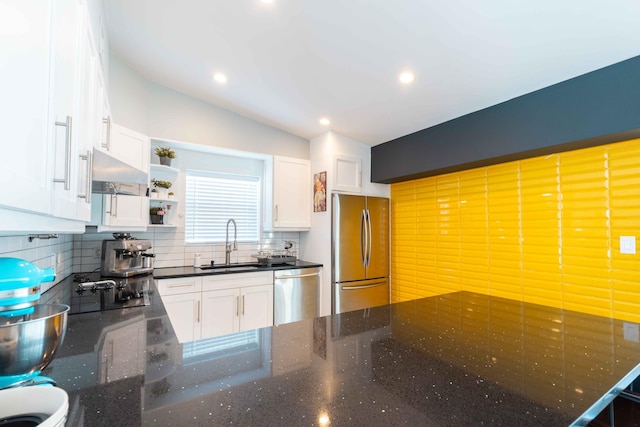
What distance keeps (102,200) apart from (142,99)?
1.30m

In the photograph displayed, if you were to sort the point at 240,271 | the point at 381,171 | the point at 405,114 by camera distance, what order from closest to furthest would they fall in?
1. the point at 405,114
2. the point at 240,271
3. the point at 381,171

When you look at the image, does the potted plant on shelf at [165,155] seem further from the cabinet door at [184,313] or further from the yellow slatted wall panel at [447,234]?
the yellow slatted wall panel at [447,234]

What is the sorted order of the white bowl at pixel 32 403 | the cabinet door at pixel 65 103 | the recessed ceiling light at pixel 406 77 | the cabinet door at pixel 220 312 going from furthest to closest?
1. the cabinet door at pixel 220 312
2. the recessed ceiling light at pixel 406 77
3. the cabinet door at pixel 65 103
4. the white bowl at pixel 32 403

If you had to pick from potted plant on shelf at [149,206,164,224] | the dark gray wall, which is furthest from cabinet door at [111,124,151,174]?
the dark gray wall

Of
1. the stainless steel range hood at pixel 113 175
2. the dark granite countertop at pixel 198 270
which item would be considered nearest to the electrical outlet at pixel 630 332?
the stainless steel range hood at pixel 113 175

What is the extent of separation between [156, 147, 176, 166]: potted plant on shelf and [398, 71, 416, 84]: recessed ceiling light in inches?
96.6

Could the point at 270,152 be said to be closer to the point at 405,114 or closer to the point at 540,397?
the point at 405,114

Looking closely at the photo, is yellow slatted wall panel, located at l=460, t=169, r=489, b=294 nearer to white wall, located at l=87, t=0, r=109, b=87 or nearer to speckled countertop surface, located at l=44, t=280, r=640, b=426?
speckled countertop surface, located at l=44, t=280, r=640, b=426

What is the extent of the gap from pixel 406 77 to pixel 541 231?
68.5 inches

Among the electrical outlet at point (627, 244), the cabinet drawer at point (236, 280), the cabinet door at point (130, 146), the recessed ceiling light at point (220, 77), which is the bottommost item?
the cabinet drawer at point (236, 280)

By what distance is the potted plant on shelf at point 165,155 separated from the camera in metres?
3.26

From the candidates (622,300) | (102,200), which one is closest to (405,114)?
(622,300)

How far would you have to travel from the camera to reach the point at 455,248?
129 inches

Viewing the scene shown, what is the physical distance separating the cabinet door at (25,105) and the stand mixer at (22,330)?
0.55 ft
